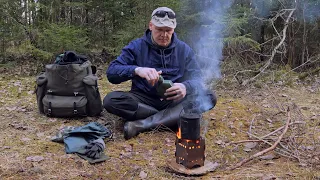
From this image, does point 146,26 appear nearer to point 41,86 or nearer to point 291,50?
point 41,86

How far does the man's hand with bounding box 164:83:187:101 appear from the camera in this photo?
10.1ft

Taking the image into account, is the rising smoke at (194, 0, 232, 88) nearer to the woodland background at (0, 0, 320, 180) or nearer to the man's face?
the woodland background at (0, 0, 320, 180)

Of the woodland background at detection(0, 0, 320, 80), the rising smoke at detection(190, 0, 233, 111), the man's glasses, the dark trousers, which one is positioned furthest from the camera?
the woodland background at detection(0, 0, 320, 80)

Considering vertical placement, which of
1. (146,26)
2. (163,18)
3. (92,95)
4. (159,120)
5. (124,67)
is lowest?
(159,120)

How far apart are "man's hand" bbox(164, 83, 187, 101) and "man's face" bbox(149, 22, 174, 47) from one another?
50 cm

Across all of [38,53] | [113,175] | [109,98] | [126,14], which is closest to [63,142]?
[109,98]

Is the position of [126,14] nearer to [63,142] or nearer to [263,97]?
[263,97]

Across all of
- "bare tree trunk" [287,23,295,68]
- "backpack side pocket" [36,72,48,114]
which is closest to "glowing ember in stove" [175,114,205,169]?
"backpack side pocket" [36,72,48,114]

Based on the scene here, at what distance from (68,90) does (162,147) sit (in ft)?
4.30

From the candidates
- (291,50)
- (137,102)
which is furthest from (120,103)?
(291,50)

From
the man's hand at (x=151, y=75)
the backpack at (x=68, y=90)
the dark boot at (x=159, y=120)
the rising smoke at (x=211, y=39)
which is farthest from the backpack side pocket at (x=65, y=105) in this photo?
the rising smoke at (x=211, y=39)

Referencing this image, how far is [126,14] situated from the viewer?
7730mm

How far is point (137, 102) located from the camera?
10.8 feet

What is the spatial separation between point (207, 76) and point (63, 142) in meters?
3.47
